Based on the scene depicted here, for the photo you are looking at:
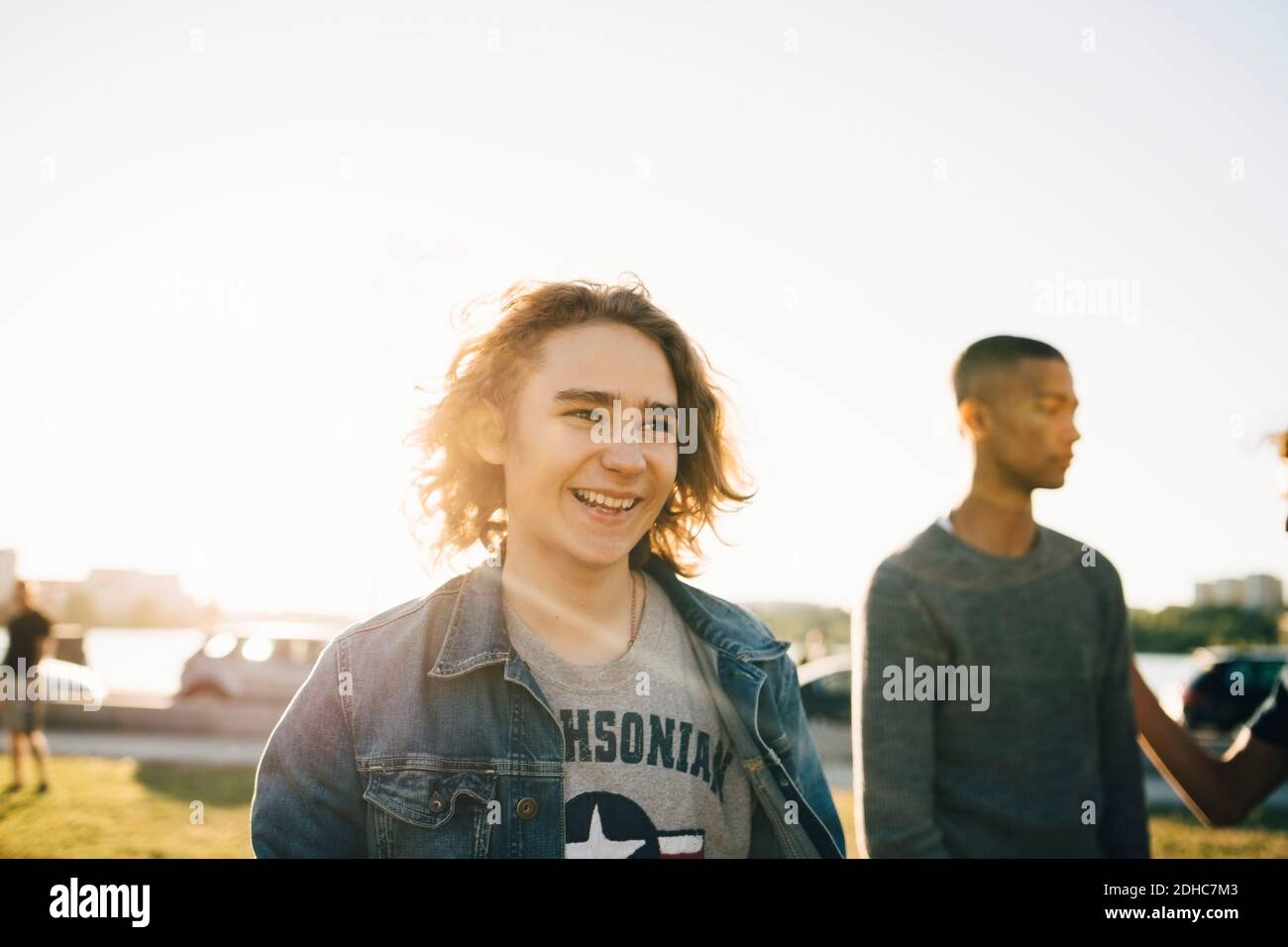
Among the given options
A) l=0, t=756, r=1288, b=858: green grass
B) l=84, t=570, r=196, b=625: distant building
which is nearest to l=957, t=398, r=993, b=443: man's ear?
l=0, t=756, r=1288, b=858: green grass

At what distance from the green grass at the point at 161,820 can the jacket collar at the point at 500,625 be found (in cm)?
397

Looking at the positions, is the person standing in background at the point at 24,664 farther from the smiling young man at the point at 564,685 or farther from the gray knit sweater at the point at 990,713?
the gray knit sweater at the point at 990,713

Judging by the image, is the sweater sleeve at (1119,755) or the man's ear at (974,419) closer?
the sweater sleeve at (1119,755)

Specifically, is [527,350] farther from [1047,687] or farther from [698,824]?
[1047,687]

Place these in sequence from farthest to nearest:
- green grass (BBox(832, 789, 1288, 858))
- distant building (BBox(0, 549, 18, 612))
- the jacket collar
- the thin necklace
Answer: distant building (BBox(0, 549, 18, 612))
green grass (BBox(832, 789, 1288, 858))
the thin necklace
the jacket collar

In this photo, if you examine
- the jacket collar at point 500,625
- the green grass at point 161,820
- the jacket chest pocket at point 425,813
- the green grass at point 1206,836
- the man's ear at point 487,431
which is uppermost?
the man's ear at point 487,431

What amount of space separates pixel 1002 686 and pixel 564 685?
118cm

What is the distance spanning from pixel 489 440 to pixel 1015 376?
62.5 inches

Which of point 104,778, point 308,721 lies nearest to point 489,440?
point 308,721

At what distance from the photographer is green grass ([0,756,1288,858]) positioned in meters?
5.68

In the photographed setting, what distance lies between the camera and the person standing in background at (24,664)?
7289 mm

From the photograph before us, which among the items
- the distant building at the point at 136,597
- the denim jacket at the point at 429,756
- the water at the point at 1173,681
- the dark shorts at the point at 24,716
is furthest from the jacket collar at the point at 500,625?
the water at the point at 1173,681

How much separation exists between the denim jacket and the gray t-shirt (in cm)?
5

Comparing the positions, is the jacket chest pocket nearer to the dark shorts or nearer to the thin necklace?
the thin necklace
